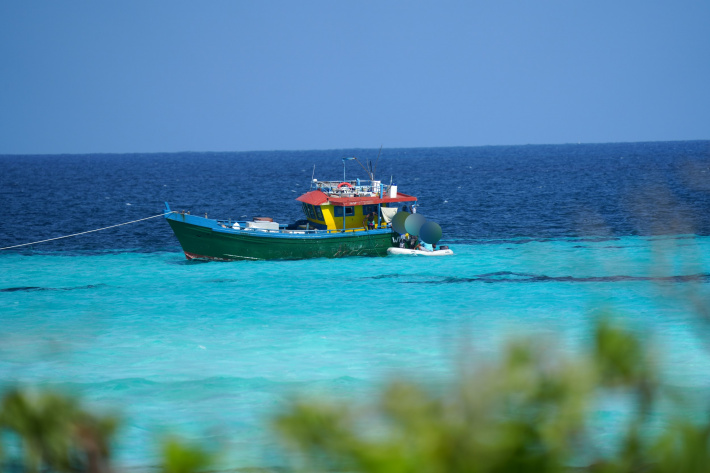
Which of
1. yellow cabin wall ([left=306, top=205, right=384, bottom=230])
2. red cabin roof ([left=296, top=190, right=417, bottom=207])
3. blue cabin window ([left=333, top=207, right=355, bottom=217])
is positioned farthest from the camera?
blue cabin window ([left=333, top=207, right=355, bottom=217])

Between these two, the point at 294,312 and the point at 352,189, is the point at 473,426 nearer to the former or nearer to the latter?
the point at 294,312

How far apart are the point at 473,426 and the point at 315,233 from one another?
29.8m

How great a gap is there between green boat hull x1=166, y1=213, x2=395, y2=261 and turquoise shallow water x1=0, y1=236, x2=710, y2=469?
691 mm

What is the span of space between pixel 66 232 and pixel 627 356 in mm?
46638

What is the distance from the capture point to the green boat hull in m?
31.5

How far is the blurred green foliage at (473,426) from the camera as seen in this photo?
227 cm

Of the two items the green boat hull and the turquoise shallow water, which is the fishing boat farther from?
the turquoise shallow water

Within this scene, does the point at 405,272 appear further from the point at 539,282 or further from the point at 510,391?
the point at 510,391

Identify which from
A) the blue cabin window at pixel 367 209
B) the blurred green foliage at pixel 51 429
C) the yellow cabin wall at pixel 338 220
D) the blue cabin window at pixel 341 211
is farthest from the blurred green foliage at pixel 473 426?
the blue cabin window at pixel 367 209

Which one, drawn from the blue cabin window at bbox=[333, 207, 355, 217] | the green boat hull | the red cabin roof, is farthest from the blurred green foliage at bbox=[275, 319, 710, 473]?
the blue cabin window at bbox=[333, 207, 355, 217]

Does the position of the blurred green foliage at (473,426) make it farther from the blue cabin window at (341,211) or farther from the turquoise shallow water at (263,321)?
the blue cabin window at (341,211)

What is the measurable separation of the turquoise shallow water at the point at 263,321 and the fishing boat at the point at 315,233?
763 mm

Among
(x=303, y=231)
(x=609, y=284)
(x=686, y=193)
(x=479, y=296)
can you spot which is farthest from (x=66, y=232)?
(x=686, y=193)

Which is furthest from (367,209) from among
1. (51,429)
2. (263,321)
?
(51,429)
